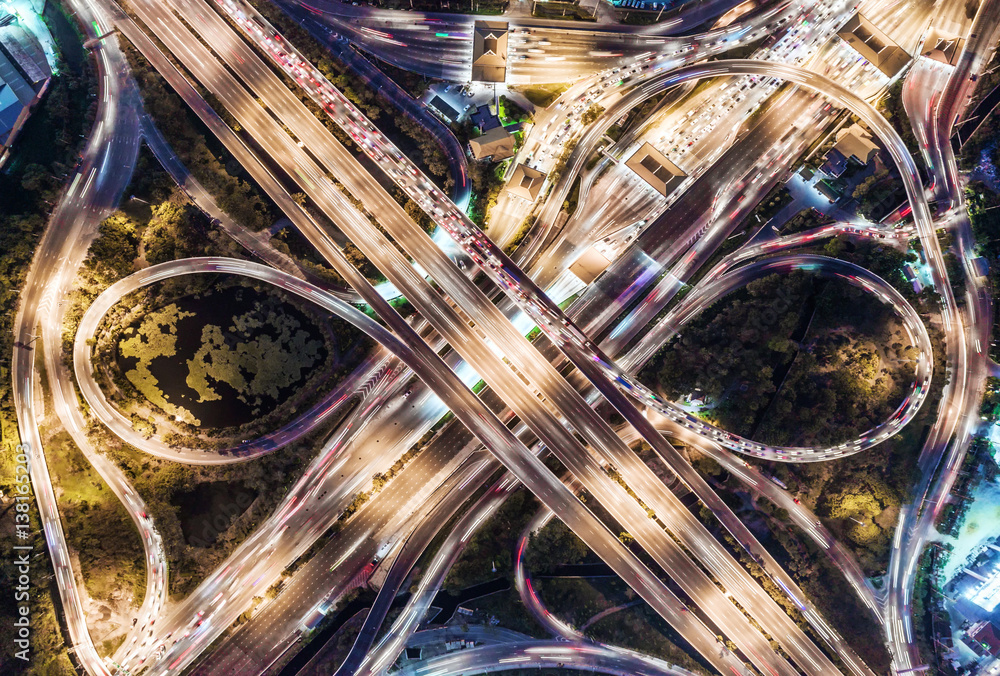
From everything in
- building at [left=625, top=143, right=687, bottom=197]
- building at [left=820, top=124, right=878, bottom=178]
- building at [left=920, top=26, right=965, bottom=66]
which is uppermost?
building at [left=625, top=143, right=687, bottom=197]

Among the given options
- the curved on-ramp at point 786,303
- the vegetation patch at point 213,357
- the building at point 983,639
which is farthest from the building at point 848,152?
the vegetation patch at point 213,357

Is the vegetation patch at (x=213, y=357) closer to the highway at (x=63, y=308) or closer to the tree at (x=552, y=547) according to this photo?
the highway at (x=63, y=308)

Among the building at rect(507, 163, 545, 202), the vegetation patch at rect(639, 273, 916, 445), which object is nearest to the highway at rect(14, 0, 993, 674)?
the vegetation patch at rect(639, 273, 916, 445)

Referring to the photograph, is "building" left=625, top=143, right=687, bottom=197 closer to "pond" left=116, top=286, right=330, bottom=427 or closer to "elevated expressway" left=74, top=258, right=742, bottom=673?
"elevated expressway" left=74, top=258, right=742, bottom=673

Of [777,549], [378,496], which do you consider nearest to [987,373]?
[777,549]

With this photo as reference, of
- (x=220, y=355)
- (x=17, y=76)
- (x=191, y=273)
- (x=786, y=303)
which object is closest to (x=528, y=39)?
(x=786, y=303)

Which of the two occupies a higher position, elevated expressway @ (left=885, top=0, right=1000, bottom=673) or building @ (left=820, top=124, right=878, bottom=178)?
building @ (left=820, top=124, right=878, bottom=178)
